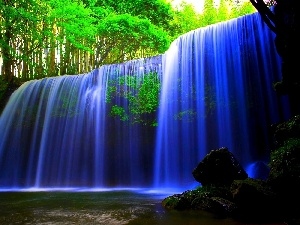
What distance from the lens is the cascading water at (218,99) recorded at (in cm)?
1056

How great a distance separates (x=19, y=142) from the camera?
589 inches

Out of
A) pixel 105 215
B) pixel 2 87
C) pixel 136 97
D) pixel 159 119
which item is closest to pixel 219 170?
pixel 105 215

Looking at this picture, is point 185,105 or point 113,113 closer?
point 185,105

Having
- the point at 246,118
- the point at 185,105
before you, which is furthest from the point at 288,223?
the point at 185,105

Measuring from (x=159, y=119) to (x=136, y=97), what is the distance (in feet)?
5.33

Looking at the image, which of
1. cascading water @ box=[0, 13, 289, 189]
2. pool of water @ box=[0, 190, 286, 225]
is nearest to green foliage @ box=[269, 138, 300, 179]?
pool of water @ box=[0, 190, 286, 225]

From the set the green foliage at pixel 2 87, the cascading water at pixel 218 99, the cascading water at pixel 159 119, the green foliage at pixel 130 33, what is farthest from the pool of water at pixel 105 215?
the green foliage at pixel 2 87

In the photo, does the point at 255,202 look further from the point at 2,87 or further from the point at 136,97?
the point at 2,87

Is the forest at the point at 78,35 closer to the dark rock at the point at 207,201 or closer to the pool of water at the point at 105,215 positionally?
the pool of water at the point at 105,215

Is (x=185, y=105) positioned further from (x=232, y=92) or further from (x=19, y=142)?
(x=19, y=142)

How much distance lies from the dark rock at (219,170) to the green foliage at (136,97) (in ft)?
20.0

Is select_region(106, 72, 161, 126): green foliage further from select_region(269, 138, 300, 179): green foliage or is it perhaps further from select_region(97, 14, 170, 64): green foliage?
select_region(269, 138, 300, 179): green foliage

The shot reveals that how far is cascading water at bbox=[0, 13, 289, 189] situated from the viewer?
35.7ft

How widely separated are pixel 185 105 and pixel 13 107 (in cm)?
934
